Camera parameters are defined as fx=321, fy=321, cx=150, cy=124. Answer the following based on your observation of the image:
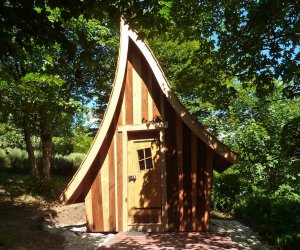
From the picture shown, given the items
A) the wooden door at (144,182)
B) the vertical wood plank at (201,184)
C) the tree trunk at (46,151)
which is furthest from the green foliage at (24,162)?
the vertical wood plank at (201,184)

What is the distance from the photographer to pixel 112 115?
26.0 feet

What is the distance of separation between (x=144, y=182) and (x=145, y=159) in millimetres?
586

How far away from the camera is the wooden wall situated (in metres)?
7.89

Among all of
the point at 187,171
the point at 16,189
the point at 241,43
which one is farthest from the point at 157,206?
the point at 16,189

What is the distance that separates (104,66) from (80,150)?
10.3 m

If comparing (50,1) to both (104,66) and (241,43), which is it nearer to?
(241,43)

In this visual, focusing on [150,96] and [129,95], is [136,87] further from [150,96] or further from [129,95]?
[150,96]

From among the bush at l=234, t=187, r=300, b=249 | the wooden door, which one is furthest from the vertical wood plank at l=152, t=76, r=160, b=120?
the bush at l=234, t=187, r=300, b=249

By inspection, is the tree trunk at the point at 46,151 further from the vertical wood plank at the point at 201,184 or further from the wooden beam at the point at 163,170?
the vertical wood plank at the point at 201,184

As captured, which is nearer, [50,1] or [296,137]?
[50,1]

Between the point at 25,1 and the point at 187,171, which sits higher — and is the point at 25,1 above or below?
above

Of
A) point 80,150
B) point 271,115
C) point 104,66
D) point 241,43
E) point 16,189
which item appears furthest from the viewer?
point 80,150

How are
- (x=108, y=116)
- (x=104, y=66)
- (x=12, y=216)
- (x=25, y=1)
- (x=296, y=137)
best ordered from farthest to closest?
(x=104, y=66) → (x=12, y=216) → (x=108, y=116) → (x=296, y=137) → (x=25, y=1)

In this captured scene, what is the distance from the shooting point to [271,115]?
44.3 feet
